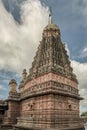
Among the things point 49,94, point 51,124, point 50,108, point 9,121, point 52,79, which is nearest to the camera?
point 51,124

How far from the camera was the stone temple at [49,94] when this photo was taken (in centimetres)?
2744

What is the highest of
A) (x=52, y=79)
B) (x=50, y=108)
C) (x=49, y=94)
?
(x=52, y=79)

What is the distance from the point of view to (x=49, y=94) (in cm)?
2772

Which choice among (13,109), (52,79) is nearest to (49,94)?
(52,79)

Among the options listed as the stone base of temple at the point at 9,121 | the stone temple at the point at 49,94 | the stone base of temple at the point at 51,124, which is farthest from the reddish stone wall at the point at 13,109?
the stone base of temple at the point at 51,124

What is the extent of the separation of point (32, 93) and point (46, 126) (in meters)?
5.71

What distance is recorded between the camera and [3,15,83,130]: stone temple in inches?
1080

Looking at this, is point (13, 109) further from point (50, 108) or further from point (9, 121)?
point (50, 108)

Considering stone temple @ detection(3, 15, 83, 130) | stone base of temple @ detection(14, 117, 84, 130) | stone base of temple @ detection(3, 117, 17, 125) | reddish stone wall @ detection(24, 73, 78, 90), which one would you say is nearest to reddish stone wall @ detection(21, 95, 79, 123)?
stone temple @ detection(3, 15, 83, 130)

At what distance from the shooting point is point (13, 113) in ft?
119

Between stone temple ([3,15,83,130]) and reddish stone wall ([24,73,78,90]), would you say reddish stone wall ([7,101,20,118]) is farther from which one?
reddish stone wall ([24,73,78,90])

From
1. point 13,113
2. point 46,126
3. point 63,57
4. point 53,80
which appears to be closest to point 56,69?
point 53,80

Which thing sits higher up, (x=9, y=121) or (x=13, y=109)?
(x=13, y=109)

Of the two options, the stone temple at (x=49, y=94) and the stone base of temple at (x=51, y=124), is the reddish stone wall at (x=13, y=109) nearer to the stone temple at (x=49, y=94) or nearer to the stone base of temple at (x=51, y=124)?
the stone temple at (x=49, y=94)
